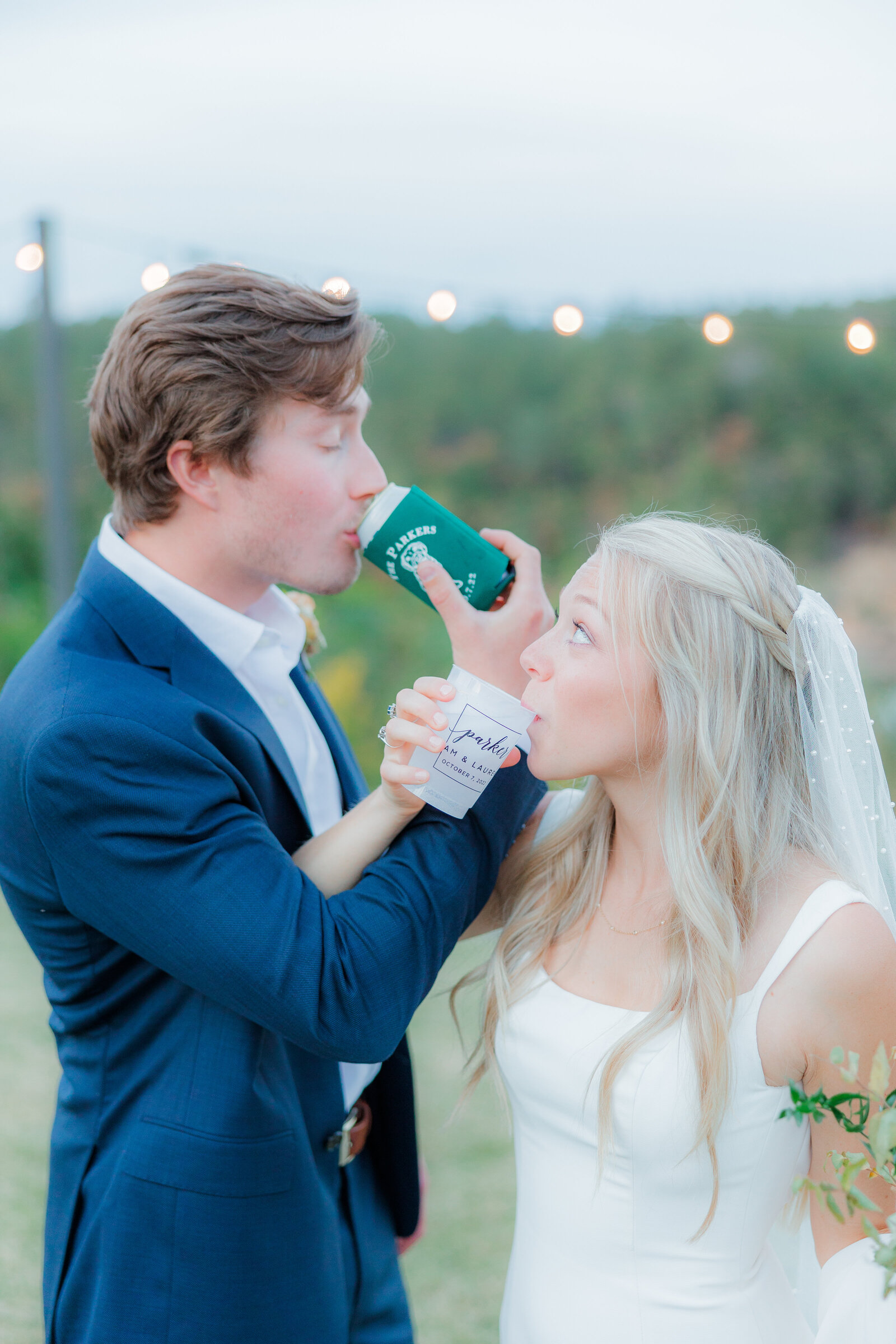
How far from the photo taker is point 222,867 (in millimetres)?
1132

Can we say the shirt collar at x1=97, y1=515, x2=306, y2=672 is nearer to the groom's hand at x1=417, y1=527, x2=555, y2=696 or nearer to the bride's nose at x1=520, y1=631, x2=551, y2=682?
the groom's hand at x1=417, y1=527, x2=555, y2=696

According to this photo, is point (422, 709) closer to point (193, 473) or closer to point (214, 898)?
point (214, 898)

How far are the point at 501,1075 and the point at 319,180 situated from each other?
395cm

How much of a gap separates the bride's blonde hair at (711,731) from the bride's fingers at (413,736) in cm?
29

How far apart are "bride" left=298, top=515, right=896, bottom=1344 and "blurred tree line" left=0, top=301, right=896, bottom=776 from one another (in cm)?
417

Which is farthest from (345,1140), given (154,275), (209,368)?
(154,275)

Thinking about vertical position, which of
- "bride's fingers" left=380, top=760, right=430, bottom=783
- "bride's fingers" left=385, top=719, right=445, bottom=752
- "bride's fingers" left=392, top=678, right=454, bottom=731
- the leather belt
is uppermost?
"bride's fingers" left=392, top=678, right=454, bottom=731

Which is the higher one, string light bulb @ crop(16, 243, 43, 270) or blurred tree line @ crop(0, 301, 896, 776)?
string light bulb @ crop(16, 243, 43, 270)

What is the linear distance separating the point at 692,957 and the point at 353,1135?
22.9 inches

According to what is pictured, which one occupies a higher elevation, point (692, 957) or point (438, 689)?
point (438, 689)

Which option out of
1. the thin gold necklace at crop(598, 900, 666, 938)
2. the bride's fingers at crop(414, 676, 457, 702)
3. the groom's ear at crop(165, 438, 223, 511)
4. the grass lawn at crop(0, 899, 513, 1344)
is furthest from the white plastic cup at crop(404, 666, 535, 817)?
the grass lawn at crop(0, 899, 513, 1344)

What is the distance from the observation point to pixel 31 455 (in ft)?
18.9

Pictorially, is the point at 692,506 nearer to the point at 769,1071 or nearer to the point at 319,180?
the point at 319,180

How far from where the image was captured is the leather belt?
139cm
